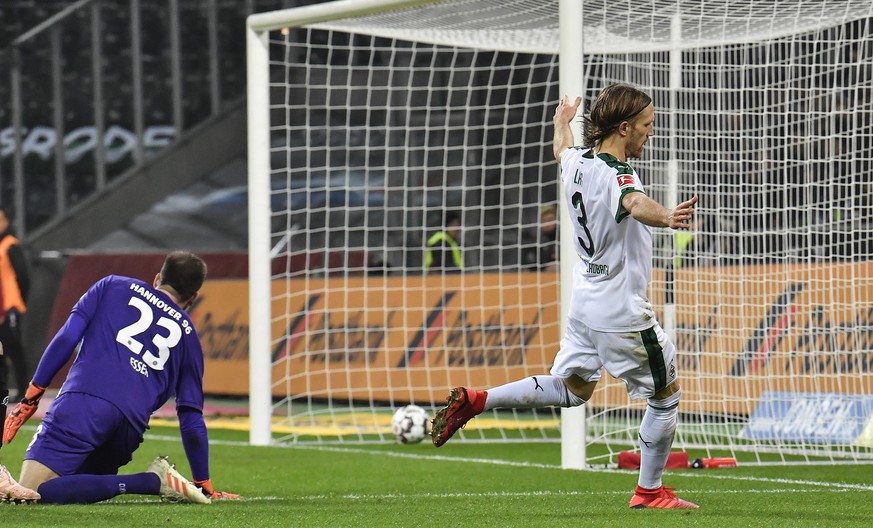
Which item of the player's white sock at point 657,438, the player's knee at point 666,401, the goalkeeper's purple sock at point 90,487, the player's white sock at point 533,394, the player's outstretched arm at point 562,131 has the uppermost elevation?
the player's outstretched arm at point 562,131

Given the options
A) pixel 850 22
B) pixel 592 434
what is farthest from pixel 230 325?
pixel 850 22

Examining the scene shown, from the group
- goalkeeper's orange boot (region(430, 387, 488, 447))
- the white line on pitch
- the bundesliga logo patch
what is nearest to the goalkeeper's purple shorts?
goalkeeper's orange boot (region(430, 387, 488, 447))

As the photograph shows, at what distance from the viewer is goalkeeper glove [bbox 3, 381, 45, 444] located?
568 cm

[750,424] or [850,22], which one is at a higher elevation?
[850,22]

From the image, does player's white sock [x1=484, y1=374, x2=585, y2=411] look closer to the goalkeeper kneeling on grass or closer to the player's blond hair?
the player's blond hair

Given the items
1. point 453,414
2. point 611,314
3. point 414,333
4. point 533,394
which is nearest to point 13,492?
point 453,414

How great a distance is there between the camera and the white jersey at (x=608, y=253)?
5.56 metres

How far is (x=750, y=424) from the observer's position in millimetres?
9727

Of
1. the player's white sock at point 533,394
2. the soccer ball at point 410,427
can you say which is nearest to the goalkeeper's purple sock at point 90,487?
the player's white sock at point 533,394

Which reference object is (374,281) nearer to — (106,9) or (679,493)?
(679,493)

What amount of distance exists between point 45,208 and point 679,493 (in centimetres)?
1517

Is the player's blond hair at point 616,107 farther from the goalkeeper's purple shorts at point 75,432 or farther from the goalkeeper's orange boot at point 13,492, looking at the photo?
the goalkeeper's orange boot at point 13,492

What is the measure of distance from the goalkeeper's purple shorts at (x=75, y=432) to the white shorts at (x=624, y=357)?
198 centimetres

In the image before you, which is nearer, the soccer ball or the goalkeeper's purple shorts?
the goalkeeper's purple shorts
